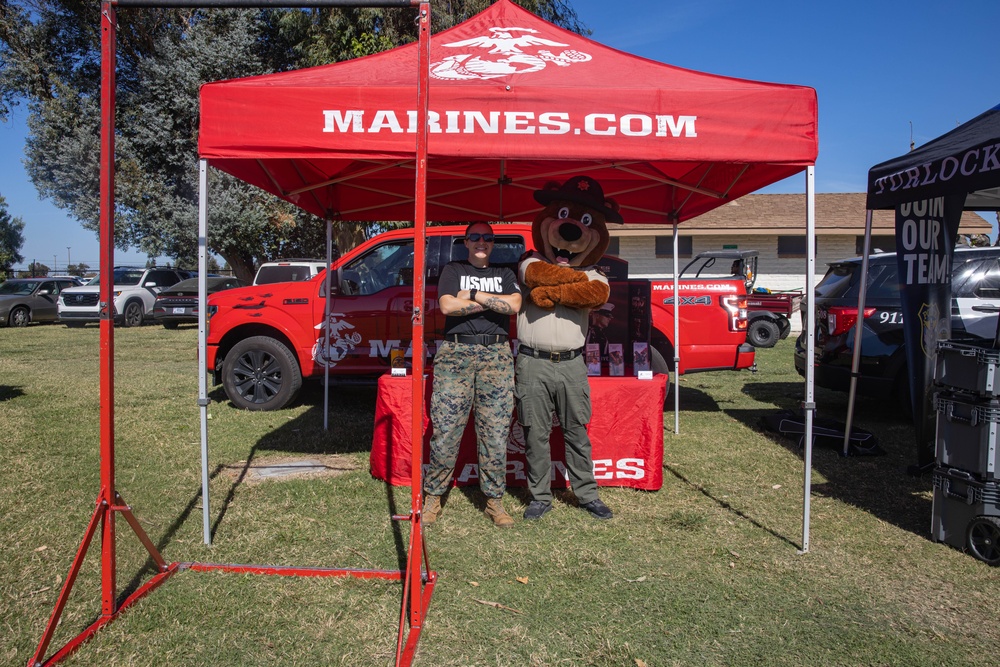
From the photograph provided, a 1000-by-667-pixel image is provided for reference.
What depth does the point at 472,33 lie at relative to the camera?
179 inches

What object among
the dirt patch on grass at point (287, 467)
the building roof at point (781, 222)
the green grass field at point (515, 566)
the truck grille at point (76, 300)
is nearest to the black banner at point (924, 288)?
the green grass field at point (515, 566)

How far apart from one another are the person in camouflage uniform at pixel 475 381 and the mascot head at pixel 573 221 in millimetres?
356

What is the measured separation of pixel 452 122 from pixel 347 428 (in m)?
3.93

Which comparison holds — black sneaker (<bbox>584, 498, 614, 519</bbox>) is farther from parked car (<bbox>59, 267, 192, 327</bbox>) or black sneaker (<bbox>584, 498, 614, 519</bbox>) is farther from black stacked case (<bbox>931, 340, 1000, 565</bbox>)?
parked car (<bbox>59, 267, 192, 327</bbox>)

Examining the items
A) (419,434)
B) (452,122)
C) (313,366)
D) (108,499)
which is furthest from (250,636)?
(313,366)

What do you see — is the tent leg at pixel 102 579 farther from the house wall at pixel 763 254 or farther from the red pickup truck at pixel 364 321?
the house wall at pixel 763 254

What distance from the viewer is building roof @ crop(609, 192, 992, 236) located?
1959cm

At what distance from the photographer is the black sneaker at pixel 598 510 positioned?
4.43m

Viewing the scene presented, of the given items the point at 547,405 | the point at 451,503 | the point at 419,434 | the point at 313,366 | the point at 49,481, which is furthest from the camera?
the point at 313,366

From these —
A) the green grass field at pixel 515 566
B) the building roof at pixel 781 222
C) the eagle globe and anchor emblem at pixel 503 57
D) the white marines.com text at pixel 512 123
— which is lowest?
the green grass field at pixel 515 566

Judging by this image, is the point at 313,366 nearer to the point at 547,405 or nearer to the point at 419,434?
the point at 547,405

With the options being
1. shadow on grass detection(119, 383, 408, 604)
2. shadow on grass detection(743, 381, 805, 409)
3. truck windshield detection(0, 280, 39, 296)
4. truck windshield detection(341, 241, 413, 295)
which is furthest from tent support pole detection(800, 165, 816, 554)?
truck windshield detection(0, 280, 39, 296)

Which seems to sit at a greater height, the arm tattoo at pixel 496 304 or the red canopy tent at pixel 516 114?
the red canopy tent at pixel 516 114

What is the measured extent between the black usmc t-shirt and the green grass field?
1.22 meters
